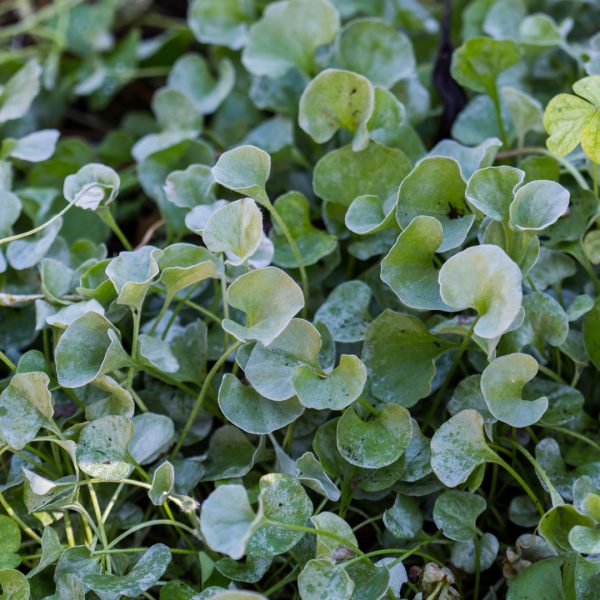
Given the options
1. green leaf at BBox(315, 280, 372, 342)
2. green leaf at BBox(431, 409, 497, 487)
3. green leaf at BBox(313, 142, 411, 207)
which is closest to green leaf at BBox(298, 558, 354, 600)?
green leaf at BBox(431, 409, 497, 487)

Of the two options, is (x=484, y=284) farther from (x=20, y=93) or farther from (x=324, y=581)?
(x=20, y=93)

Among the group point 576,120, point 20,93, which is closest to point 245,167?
point 576,120

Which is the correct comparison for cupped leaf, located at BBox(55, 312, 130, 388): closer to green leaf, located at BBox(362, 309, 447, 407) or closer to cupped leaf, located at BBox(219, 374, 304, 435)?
cupped leaf, located at BBox(219, 374, 304, 435)

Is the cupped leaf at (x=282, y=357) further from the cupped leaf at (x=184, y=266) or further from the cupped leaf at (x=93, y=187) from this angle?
the cupped leaf at (x=93, y=187)

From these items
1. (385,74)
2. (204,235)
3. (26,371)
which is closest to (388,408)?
(204,235)

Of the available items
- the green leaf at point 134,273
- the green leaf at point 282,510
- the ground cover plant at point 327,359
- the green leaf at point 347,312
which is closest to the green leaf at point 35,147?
the ground cover plant at point 327,359

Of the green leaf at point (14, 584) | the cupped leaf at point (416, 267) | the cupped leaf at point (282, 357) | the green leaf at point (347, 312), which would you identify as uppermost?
the cupped leaf at point (416, 267)
